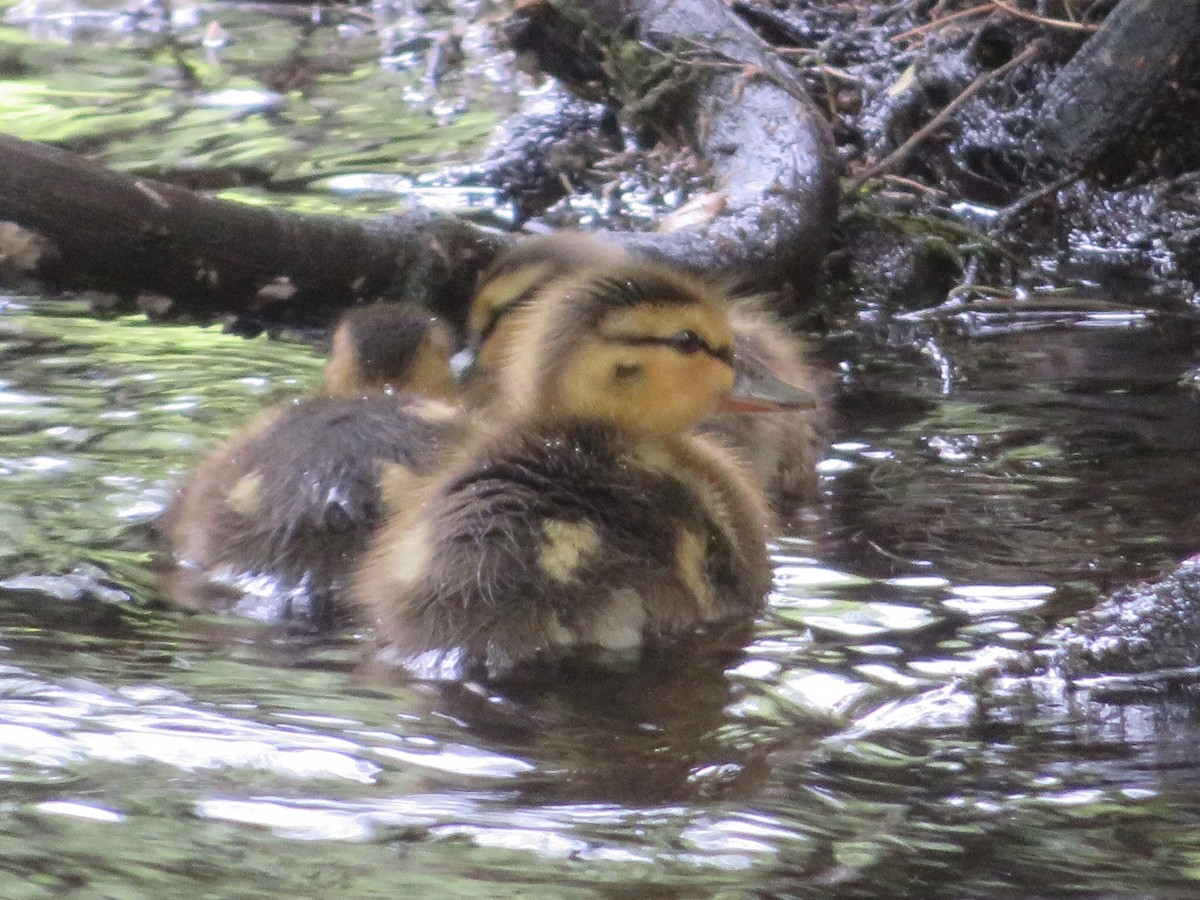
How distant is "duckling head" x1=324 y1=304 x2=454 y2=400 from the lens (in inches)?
160

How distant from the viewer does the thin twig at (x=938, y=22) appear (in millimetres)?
6387

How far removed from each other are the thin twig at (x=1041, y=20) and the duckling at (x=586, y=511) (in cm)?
294

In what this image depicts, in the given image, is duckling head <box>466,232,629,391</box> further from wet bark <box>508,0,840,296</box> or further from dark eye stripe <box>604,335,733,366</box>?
dark eye stripe <box>604,335,733,366</box>

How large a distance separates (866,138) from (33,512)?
343cm

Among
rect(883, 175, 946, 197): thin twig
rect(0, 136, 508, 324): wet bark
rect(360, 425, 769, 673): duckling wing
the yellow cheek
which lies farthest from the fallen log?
rect(360, 425, 769, 673): duckling wing

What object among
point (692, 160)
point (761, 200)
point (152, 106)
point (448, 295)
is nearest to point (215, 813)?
point (448, 295)

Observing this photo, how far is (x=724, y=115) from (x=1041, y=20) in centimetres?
108

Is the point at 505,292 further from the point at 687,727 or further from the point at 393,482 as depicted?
the point at 687,727

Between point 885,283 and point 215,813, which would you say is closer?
point 215,813

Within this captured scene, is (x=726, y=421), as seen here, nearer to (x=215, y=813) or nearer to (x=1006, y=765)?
(x=1006, y=765)

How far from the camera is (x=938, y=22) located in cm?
650

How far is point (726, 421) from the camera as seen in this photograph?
420 cm

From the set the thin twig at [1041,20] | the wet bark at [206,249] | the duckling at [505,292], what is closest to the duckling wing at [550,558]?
the duckling at [505,292]

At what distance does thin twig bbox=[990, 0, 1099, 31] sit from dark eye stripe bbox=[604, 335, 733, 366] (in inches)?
116
